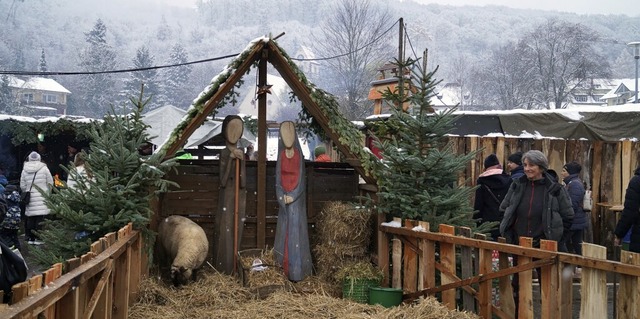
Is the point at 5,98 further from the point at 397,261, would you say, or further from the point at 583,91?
the point at 397,261

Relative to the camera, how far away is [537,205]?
23.7ft

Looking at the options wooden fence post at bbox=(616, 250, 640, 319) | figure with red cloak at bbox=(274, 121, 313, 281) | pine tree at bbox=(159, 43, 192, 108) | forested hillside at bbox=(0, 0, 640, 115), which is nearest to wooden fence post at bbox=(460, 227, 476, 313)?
wooden fence post at bbox=(616, 250, 640, 319)

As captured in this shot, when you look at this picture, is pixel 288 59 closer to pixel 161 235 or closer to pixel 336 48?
pixel 161 235

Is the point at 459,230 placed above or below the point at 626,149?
below

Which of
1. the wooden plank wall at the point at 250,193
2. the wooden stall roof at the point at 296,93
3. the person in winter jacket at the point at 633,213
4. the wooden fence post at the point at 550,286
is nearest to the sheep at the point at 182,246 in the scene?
the wooden plank wall at the point at 250,193

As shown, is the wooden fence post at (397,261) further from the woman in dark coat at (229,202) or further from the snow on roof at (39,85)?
the snow on roof at (39,85)

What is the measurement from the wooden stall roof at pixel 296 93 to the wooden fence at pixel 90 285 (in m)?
1.60

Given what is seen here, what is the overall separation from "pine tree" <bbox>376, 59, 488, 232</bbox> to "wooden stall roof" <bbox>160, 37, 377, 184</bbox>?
37 cm

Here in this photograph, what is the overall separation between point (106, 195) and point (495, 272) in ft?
13.5

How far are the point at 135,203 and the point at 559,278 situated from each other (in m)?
4.57

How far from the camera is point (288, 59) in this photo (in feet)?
29.1

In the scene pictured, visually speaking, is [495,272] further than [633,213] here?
No

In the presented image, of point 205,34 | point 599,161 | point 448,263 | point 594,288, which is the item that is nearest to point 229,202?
point 448,263

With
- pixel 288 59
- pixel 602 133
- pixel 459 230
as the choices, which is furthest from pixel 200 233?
pixel 602 133
